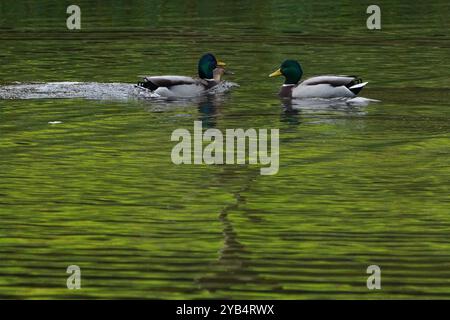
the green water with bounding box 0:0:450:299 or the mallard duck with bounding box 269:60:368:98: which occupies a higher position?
the mallard duck with bounding box 269:60:368:98

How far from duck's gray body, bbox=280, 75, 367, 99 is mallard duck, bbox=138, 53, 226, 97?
1.38m

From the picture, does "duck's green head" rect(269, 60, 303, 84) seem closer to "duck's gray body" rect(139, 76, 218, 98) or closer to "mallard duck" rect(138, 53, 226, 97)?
"mallard duck" rect(138, 53, 226, 97)

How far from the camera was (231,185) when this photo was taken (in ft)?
49.8

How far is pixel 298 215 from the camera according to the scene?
13547 mm

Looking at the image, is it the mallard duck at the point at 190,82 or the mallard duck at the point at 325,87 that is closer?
the mallard duck at the point at 325,87

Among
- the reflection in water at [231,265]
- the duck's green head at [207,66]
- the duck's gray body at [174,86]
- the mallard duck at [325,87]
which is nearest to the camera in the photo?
the reflection in water at [231,265]

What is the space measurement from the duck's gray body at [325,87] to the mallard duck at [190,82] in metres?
1.38

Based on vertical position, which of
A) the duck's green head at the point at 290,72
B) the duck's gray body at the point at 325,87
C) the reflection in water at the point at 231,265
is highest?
the duck's green head at the point at 290,72

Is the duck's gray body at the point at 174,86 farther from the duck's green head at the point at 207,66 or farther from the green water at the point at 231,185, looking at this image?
the duck's green head at the point at 207,66

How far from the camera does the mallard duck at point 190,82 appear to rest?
2253 centimetres

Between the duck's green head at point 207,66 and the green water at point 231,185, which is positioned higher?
the duck's green head at point 207,66

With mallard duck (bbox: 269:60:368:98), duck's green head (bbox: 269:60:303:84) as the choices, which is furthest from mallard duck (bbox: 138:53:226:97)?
mallard duck (bbox: 269:60:368:98)

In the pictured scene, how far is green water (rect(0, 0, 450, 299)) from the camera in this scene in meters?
11.5

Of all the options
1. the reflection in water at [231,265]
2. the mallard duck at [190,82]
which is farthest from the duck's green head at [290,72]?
the reflection in water at [231,265]
